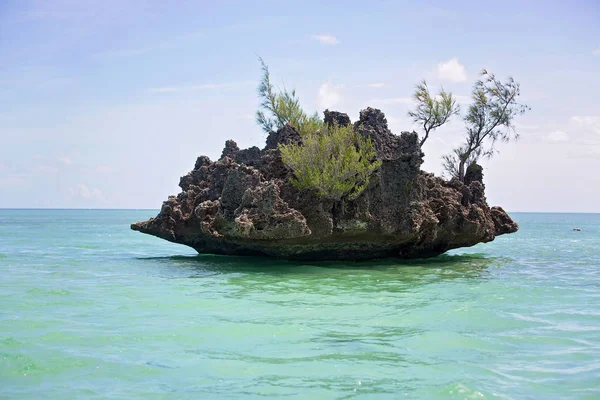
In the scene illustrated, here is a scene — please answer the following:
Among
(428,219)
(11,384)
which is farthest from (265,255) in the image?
(11,384)

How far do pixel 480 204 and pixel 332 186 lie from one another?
5.77 m

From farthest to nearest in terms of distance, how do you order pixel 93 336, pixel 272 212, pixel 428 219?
pixel 428 219
pixel 272 212
pixel 93 336

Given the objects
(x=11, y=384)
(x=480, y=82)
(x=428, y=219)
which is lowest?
(x=11, y=384)

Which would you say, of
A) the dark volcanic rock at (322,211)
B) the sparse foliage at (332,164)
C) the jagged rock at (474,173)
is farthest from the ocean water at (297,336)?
the jagged rock at (474,173)

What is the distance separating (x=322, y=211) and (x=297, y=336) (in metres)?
7.39

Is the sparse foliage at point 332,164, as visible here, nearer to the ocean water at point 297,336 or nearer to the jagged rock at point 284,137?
the jagged rock at point 284,137

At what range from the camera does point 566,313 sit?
382 inches

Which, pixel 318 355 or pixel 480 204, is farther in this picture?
pixel 480 204

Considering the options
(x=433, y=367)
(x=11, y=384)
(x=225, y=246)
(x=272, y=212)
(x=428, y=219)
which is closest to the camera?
(x=11, y=384)

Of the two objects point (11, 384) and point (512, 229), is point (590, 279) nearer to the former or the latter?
point (512, 229)

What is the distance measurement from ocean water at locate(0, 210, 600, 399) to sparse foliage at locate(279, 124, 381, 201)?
2.32m

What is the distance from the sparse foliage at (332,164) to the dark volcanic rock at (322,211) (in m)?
0.38

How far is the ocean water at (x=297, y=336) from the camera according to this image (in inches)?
233

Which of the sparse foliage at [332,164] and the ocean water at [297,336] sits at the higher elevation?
the sparse foliage at [332,164]
